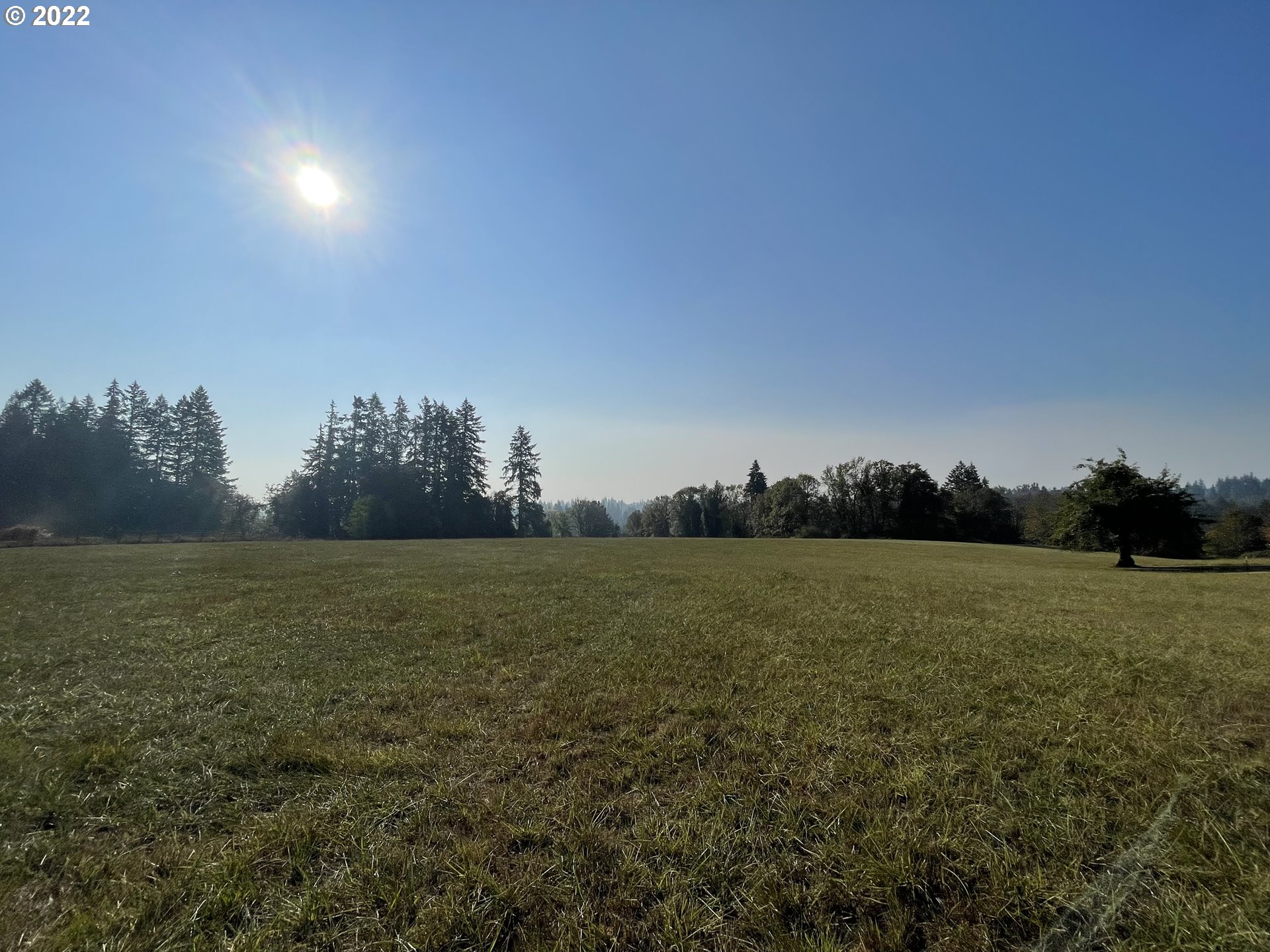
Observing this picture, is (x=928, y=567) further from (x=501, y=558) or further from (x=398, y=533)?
(x=398, y=533)

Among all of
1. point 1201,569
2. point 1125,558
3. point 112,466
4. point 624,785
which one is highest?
point 112,466

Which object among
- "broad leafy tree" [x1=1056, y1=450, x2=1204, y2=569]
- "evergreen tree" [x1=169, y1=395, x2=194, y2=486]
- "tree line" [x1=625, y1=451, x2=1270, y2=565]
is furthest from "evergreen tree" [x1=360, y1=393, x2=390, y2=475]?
"broad leafy tree" [x1=1056, y1=450, x2=1204, y2=569]

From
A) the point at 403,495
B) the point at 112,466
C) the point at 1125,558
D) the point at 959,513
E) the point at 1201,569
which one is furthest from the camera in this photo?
the point at 959,513

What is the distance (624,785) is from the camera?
395cm

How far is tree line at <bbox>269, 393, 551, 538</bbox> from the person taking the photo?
62312mm

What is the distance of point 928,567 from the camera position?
24.4m

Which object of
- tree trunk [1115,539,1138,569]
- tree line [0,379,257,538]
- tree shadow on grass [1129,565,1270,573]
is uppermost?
tree line [0,379,257,538]

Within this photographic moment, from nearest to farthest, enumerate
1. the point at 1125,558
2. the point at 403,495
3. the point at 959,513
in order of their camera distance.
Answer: the point at 1125,558 → the point at 403,495 → the point at 959,513

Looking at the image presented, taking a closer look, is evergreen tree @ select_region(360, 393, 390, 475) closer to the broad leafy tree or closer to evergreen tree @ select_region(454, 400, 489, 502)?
evergreen tree @ select_region(454, 400, 489, 502)

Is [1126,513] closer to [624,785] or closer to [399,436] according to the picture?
[624,785]

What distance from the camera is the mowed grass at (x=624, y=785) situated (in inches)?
101

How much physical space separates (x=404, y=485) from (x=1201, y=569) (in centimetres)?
7275

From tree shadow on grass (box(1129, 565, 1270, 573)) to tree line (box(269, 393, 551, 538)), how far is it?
66.0 m

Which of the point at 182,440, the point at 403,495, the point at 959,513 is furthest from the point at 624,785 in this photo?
the point at 959,513
